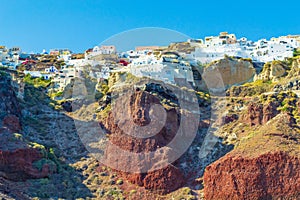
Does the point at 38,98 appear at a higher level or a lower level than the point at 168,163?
higher

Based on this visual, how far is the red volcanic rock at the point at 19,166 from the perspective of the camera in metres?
42.8

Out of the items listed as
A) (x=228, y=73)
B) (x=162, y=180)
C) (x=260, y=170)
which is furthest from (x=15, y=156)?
(x=228, y=73)

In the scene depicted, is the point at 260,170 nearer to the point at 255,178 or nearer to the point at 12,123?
the point at 255,178

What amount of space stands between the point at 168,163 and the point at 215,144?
→ 5.91 m

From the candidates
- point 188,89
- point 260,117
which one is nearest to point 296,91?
point 260,117

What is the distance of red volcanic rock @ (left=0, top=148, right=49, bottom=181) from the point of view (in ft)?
140

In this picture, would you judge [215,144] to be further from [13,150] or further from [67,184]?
[13,150]

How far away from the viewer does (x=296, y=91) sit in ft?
183

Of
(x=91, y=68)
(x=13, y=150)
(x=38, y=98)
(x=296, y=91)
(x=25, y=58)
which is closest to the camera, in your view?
(x=13, y=150)

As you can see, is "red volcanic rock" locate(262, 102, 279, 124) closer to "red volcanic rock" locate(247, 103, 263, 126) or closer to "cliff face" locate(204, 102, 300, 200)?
"red volcanic rock" locate(247, 103, 263, 126)

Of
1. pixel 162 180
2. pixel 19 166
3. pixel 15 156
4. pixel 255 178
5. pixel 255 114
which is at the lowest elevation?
pixel 162 180

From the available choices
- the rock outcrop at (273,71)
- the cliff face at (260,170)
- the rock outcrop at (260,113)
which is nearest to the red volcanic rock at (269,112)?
the rock outcrop at (260,113)

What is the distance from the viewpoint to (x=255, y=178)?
40.8 metres

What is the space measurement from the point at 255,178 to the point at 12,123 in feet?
68.5
